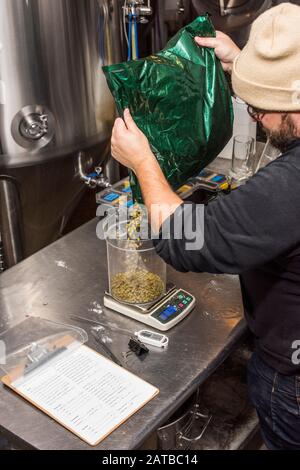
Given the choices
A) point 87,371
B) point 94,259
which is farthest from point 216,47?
point 87,371

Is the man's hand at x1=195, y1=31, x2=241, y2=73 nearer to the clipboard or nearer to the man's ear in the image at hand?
the man's ear

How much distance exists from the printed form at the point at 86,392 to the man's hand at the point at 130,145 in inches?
16.1

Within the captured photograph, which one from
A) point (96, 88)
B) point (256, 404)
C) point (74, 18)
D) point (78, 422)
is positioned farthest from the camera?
point (96, 88)

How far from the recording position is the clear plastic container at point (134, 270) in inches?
50.1

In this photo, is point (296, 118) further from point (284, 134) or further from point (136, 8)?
point (136, 8)

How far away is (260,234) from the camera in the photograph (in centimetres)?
86

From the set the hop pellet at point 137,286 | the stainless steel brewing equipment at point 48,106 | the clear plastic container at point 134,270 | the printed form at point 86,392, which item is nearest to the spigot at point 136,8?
the stainless steel brewing equipment at point 48,106

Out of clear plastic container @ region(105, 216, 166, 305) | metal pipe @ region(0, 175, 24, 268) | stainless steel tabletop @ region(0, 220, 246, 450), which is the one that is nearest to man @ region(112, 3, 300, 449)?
stainless steel tabletop @ region(0, 220, 246, 450)

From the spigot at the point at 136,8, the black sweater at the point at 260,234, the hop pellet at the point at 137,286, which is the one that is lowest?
the hop pellet at the point at 137,286

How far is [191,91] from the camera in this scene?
1139 mm

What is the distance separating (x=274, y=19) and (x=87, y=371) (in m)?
0.73

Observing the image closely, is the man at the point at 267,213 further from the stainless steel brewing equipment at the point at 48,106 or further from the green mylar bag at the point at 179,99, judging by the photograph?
the stainless steel brewing equipment at the point at 48,106

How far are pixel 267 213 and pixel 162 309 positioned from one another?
0.49 meters
